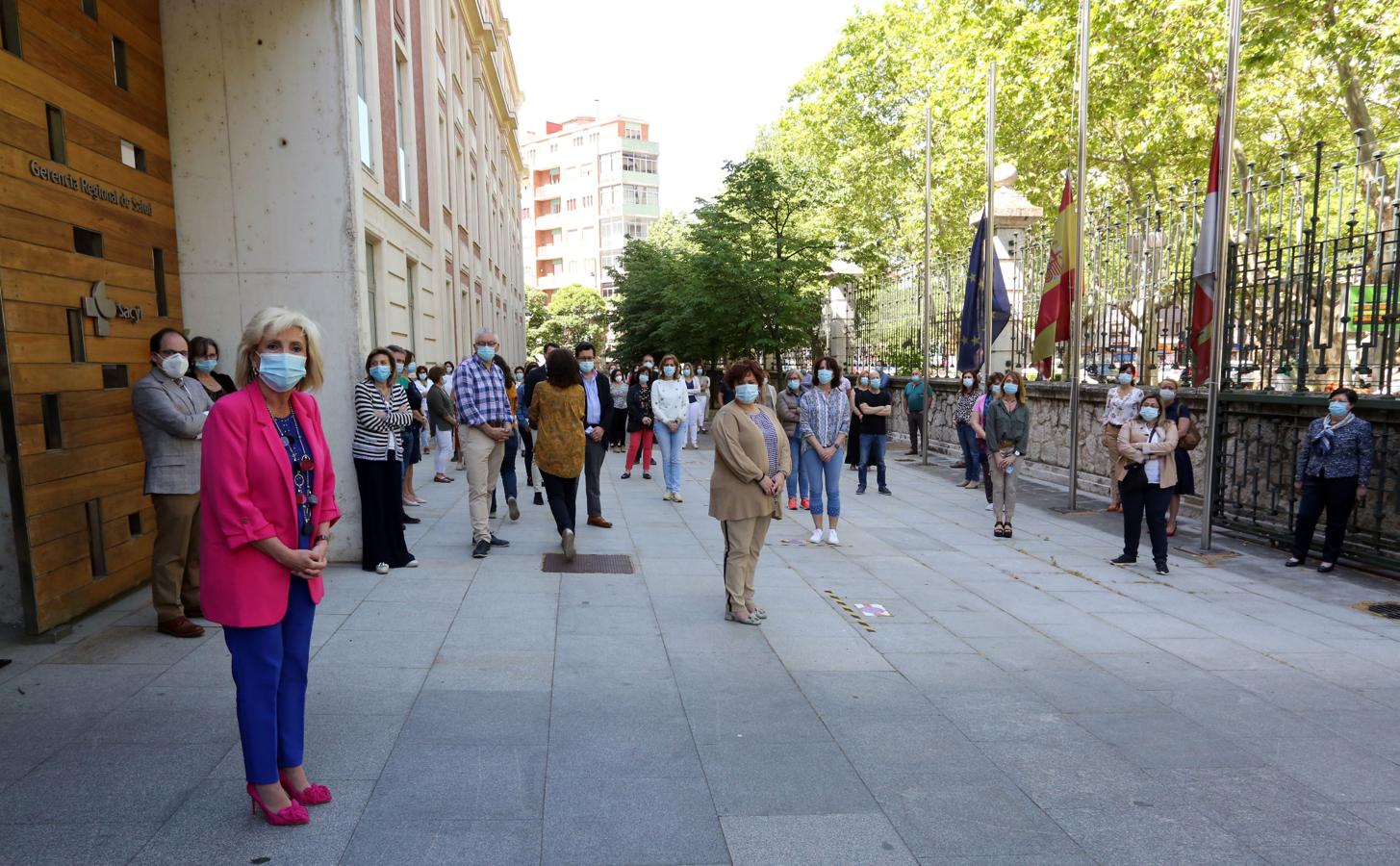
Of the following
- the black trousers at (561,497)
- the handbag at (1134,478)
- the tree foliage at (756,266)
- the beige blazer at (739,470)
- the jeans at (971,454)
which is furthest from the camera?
the tree foliage at (756,266)

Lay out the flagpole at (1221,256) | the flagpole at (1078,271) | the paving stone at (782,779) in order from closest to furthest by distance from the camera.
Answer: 1. the paving stone at (782,779)
2. the flagpole at (1221,256)
3. the flagpole at (1078,271)

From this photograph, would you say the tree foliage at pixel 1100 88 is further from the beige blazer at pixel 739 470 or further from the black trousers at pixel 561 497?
the beige blazer at pixel 739 470

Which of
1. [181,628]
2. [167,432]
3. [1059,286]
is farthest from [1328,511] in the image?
[167,432]

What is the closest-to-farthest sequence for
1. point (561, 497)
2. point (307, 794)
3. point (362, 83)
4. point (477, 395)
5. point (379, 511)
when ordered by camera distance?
point (307, 794)
point (379, 511)
point (561, 497)
point (477, 395)
point (362, 83)

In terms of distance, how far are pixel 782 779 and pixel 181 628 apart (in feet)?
12.5

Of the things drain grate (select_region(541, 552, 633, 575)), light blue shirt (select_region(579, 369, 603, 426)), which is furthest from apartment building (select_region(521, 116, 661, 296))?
drain grate (select_region(541, 552, 633, 575))

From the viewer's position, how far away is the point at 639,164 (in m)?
83.6

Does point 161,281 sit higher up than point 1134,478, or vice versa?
point 161,281

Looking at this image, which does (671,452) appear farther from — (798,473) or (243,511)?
(243,511)

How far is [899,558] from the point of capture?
8773 mm

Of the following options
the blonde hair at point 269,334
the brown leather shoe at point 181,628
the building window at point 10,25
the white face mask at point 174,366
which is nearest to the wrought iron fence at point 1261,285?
the blonde hair at point 269,334

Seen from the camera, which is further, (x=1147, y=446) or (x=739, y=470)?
(x=1147, y=446)

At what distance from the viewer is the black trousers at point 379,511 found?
7305 millimetres

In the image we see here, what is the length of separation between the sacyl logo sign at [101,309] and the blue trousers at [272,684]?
12.7 ft
